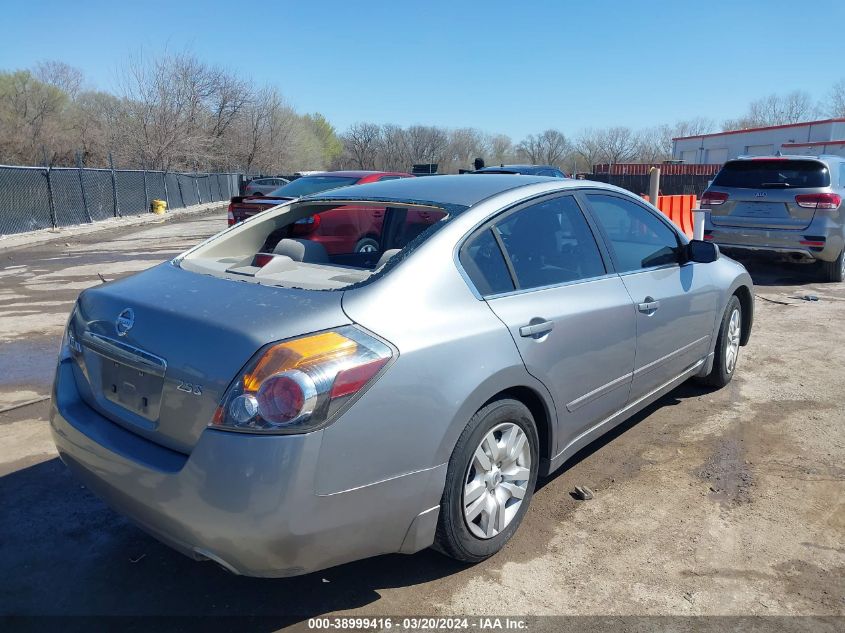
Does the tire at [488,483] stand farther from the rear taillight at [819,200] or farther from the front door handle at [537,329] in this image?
the rear taillight at [819,200]

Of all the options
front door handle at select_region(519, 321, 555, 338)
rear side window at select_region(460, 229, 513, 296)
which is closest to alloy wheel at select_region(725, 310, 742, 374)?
front door handle at select_region(519, 321, 555, 338)

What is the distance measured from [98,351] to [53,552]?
3.52ft

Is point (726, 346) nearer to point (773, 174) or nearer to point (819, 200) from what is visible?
point (819, 200)

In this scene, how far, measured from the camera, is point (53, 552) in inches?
120

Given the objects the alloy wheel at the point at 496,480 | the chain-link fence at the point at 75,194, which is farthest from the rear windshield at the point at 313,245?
the chain-link fence at the point at 75,194

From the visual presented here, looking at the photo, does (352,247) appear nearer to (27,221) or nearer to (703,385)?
(703,385)

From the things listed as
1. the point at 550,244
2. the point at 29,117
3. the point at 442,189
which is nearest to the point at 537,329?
the point at 550,244

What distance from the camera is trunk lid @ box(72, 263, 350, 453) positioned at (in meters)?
2.30

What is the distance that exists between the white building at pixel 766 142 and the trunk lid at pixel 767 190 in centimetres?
2035

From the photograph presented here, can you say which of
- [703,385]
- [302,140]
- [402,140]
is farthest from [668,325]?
[302,140]

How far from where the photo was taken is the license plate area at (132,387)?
246 cm

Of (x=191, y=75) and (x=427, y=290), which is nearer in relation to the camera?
(x=427, y=290)

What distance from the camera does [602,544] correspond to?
3.13 m

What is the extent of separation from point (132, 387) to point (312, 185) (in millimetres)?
8292
